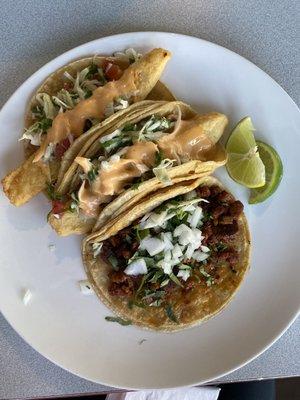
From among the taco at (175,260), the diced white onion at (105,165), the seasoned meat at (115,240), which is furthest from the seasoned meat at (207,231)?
the diced white onion at (105,165)

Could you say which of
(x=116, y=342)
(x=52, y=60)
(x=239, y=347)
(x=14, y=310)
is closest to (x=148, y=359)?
(x=116, y=342)

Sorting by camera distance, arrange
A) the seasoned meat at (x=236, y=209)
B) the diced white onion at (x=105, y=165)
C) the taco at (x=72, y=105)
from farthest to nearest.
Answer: the seasoned meat at (x=236, y=209)
the taco at (x=72, y=105)
the diced white onion at (x=105, y=165)

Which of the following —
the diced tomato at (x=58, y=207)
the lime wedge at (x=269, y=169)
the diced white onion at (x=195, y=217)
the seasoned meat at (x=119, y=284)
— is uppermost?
the lime wedge at (x=269, y=169)

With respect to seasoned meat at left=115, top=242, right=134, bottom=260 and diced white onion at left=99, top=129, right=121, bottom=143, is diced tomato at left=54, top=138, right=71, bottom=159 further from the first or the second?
seasoned meat at left=115, top=242, right=134, bottom=260

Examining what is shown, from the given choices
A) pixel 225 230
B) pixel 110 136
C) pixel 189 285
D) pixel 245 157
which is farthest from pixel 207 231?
pixel 110 136

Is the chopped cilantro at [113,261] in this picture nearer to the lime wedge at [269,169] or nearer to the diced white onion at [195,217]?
the diced white onion at [195,217]

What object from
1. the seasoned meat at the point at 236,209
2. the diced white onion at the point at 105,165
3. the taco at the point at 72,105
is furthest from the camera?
the seasoned meat at the point at 236,209

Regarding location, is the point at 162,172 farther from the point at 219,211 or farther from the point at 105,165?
the point at 219,211

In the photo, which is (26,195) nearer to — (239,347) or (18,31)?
(18,31)

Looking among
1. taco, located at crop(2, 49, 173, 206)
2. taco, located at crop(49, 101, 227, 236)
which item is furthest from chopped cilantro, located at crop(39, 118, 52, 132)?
taco, located at crop(49, 101, 227, 236)
